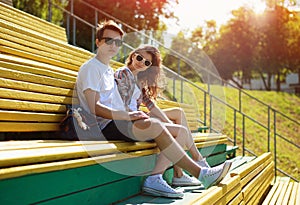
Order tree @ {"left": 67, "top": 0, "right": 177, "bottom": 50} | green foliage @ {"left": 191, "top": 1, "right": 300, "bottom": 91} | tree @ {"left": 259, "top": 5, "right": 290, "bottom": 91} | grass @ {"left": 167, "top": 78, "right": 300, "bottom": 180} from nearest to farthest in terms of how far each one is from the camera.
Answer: grass @ {"left": 167, "top": 78, "right": 300, "bottom": 180}, tree @ {"left": 67, "top": 0, "right": 177, "bottom": 50}, tree @ {"left": 259, "top": 5, "right": 290, "bottom": 91}, green foliage @ {"left": 191, "top": 1, "right": 300, "bottom": 91}

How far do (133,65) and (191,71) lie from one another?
18.5 feet

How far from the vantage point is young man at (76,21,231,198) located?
244cm

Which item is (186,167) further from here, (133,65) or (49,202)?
(49,202)

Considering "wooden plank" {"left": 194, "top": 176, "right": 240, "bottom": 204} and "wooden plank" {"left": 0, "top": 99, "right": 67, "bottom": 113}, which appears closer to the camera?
"wooden plank" {"left": 194, "top": 176, "right": 240, "bottom": 204}

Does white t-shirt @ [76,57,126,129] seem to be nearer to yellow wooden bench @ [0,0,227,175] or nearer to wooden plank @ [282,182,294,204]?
yellow wooden bench @ [0,0,227,175]

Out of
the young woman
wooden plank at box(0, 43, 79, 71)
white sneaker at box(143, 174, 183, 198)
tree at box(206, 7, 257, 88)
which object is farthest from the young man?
tree at box(206, 7, 257, 88)

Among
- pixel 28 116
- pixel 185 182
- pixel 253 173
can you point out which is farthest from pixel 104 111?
pixel 253 173

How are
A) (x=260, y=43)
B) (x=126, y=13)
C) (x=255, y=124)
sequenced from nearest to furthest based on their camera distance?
(x=255, y=124) → (x=126, y=13) → (x=260, y=43)

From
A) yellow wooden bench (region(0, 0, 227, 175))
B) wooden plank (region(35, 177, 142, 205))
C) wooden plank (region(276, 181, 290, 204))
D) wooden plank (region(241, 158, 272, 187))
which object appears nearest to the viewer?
wooden plank (region(35, 177, 142, 205))

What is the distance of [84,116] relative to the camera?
8.20 ft

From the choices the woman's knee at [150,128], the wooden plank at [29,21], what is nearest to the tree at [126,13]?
the wooden plank at [29,21]

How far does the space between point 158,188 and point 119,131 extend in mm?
430

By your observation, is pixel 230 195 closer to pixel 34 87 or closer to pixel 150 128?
pixel 150 128

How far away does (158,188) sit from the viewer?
2.43 meters
